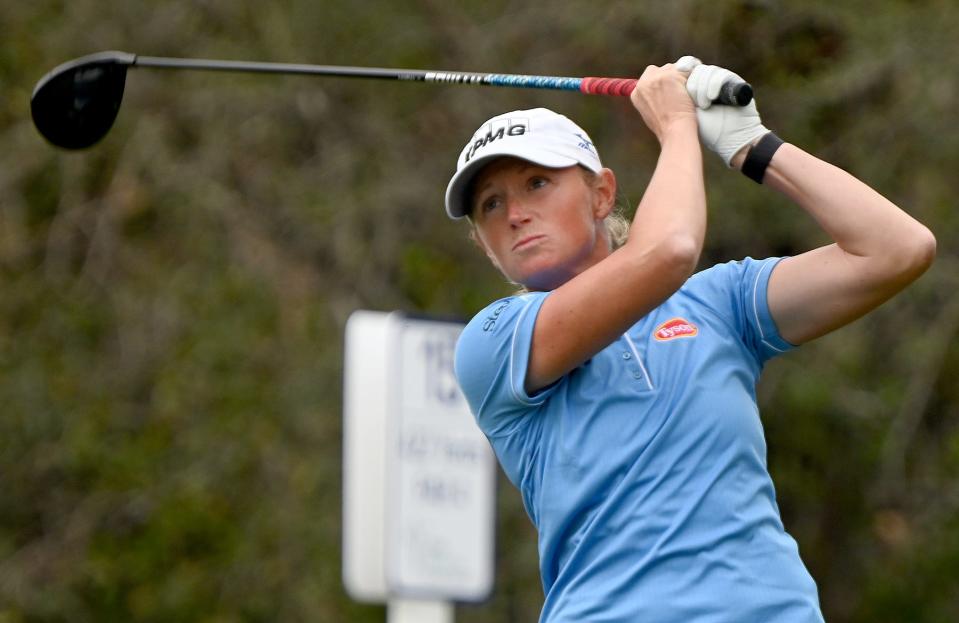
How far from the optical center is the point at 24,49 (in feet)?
32.4

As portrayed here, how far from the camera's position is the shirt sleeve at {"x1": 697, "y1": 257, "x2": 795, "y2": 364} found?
316 centimetres

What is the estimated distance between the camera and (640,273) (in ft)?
9.59

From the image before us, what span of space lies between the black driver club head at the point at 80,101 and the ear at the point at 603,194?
1585 millimetres

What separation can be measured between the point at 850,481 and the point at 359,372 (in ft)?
13.9

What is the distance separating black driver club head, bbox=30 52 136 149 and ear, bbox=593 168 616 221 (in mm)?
1585

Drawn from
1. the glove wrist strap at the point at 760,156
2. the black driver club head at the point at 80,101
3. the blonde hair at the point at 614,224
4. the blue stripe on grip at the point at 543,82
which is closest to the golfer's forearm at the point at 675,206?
the glove wrist strap at the point at 760,156

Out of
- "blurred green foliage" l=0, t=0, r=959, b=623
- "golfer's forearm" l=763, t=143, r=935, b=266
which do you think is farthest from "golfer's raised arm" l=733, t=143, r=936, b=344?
"blurred green foliage" l=0, t=0, r=959, b=623

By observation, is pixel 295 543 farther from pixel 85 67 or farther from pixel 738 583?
pixel 738 583

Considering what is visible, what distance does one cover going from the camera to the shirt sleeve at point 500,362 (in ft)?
10.1

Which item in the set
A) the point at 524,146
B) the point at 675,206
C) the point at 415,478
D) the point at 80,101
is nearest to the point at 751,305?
the point at 675,206

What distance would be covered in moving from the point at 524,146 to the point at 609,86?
0.85ft

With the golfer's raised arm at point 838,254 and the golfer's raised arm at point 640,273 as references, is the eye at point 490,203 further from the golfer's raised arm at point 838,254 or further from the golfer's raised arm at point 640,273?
the golfer's raised arm at point 838,254

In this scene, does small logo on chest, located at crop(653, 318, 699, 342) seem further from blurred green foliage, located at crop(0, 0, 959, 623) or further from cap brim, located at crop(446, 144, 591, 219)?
blurred green foliage, located at crop(0, 0, 959, 623)

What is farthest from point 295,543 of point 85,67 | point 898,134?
point 85,67
